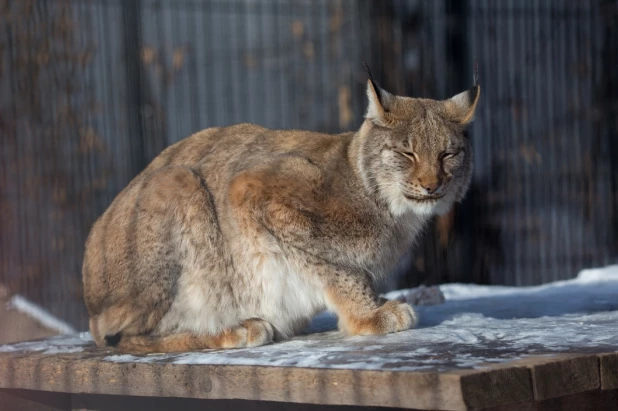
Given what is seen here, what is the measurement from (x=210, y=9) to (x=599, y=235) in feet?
12.1

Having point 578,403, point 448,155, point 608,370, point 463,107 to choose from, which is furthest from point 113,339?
point 608,370

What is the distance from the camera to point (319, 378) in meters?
3.01

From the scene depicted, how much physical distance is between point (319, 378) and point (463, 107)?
1.74m

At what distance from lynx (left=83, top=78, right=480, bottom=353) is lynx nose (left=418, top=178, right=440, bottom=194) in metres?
0.03

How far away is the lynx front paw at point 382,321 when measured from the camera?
3.93 m

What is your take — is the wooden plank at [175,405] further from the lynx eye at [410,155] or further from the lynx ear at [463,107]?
the lynx ear at [463,107]

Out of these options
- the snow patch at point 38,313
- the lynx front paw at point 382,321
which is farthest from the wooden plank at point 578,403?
the snow patch at point 38,313

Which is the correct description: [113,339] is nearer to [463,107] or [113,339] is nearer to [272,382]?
[272,382]

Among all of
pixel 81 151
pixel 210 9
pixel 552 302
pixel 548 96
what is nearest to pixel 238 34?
pixel 210 9

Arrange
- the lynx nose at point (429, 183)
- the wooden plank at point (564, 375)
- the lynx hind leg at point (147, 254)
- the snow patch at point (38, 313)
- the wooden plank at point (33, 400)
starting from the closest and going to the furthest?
the wooden plank at point (564, 375) → the lynx nose at point (429, 183) → the lynx hind leg at point (147, 254) → the wooden plank at point (33, 400) → the snow patch at point (38, 313)

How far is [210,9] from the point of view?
6750 mm

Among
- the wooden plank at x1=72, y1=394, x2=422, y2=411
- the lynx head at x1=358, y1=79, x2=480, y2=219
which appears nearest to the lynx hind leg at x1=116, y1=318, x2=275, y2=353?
the wooden plank at x1=72, y1=394, x2=422, y2=411

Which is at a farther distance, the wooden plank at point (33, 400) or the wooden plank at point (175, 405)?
the wooden plank at point (33, 400)

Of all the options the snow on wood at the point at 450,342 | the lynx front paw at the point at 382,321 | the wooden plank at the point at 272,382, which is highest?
the lynx front paw at the point at 382,321
